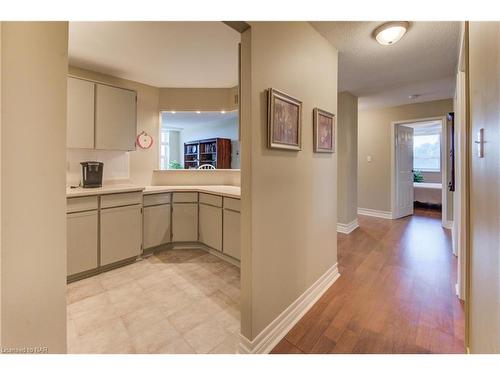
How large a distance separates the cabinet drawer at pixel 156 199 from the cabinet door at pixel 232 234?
930 mm

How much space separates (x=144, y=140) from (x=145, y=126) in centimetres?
21

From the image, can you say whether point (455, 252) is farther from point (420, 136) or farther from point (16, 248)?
point (420, 136)

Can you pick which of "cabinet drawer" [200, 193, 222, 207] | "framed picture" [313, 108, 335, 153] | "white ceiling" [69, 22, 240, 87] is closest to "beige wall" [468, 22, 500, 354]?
"framed picture" [313, 108, 335, 153]

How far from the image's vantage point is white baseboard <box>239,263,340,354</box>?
55.8 inches

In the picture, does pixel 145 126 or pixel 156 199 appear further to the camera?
pixel 145 126

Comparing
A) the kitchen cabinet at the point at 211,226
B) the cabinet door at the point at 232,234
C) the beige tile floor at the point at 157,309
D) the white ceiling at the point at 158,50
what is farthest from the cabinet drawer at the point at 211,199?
the white ceiling at the point at 158,50

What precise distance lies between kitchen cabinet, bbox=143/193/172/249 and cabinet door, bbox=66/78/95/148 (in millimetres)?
946

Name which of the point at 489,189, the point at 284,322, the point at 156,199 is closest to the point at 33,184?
the point at 489,189

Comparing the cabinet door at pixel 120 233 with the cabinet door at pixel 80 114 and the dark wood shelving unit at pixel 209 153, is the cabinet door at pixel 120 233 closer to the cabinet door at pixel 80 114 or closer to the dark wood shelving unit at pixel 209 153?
the cabinet door at pixel 80 114

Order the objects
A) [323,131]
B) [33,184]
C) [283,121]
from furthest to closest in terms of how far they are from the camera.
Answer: [323,131] < [283,121] < [33,184]

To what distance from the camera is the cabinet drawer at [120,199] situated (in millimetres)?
2465

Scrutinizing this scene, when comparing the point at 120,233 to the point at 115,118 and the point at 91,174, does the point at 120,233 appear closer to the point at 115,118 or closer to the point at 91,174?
the point at 91,174

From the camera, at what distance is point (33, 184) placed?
714mm
